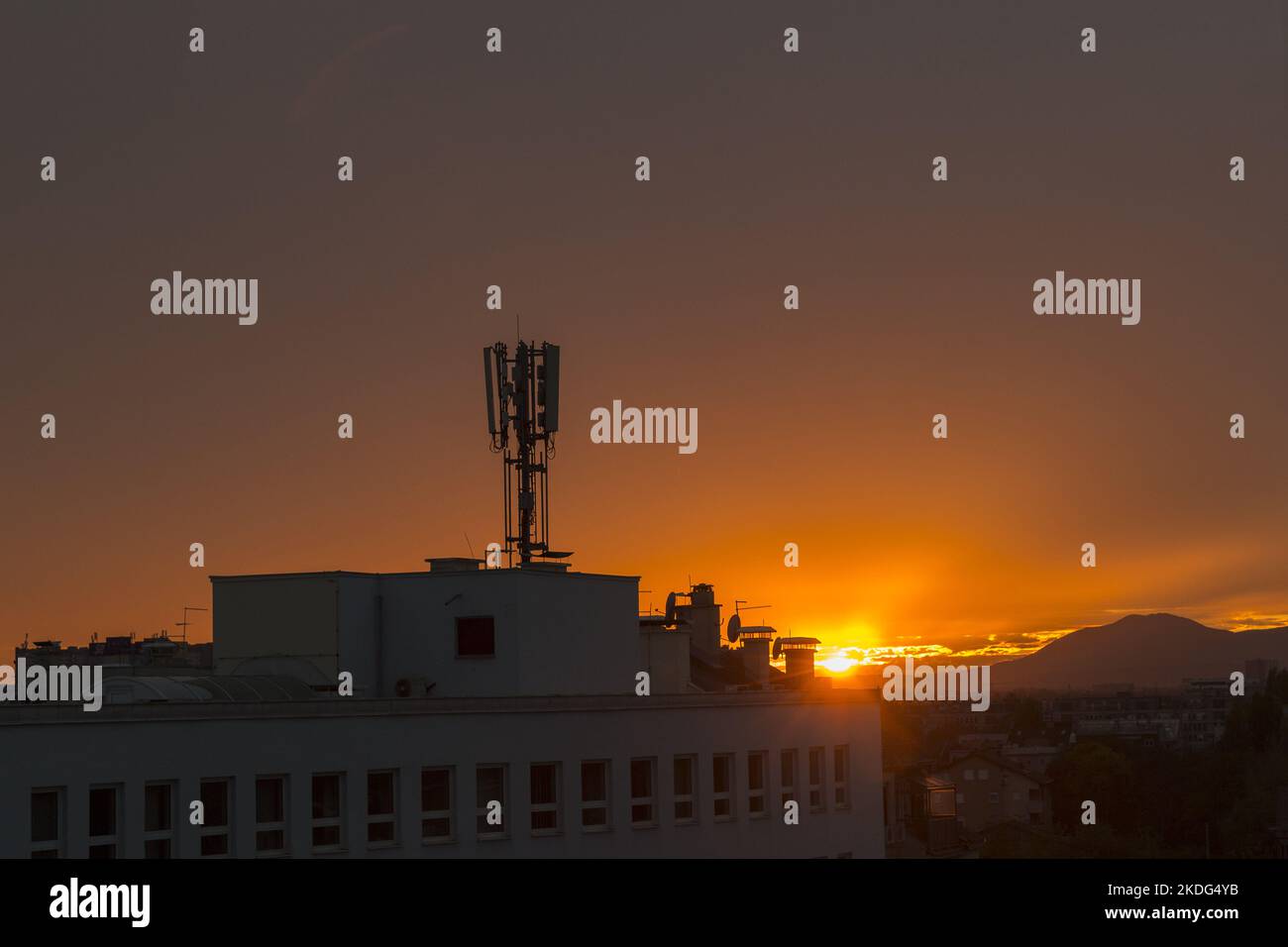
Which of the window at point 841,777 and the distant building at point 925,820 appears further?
the distant building at point 925,820

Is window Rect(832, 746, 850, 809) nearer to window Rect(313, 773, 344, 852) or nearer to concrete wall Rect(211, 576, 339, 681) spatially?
concrete wall Rect(211, 576, 339, 681)

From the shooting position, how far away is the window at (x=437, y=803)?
43531mm

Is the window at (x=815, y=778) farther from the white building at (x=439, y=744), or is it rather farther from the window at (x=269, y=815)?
the window at (x=269, y=815)

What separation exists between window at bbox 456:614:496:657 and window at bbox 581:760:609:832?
5.76 m

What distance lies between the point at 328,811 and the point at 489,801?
16.3 ft

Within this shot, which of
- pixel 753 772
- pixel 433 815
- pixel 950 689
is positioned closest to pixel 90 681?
pixel 433 815

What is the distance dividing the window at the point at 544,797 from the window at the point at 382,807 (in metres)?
4.40

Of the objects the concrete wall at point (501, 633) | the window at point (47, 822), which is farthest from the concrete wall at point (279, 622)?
the window at point (47, 822)

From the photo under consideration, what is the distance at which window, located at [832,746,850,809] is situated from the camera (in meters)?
56.4

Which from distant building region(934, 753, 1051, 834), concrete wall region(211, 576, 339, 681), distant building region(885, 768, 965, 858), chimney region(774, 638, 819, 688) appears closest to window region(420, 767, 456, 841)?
concrete wall region(211, 576, 339, 681)

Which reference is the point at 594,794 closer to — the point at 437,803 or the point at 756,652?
the point at 437,803
